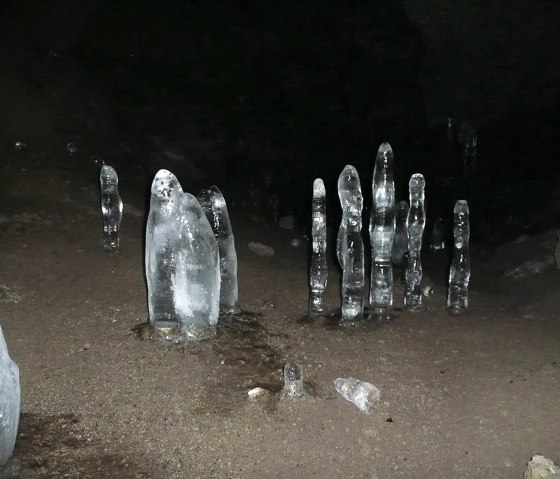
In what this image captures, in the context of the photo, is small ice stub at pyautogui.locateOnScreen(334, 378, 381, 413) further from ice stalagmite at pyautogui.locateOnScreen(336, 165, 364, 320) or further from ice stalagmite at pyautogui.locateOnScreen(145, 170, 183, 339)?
ice stalagmite at pyautogui.locateOnScreen(145, 170, 183, 339)

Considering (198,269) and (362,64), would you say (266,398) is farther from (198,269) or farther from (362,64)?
(362,64)

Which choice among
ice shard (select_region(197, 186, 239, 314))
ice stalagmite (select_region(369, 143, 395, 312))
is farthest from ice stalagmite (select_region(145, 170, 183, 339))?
ice stalagmite (select_region(369, 143, 395, 312))

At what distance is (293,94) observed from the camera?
1644cm

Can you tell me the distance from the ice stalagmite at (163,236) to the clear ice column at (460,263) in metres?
2.74

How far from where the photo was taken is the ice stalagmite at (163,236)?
17.2 feet

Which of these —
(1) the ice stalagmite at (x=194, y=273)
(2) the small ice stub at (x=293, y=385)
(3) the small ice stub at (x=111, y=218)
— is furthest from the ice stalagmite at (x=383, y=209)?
(3) the small ice stub at (x=111, y=218)

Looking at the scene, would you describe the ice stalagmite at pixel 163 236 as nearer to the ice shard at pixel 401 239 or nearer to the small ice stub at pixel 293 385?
the small ice stub at pixel 293 385

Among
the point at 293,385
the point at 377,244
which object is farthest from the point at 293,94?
the point at 293,385

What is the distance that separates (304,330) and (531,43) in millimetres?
14870

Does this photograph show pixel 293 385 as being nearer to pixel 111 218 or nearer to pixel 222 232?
pixel 222 232

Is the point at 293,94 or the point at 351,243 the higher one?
the point at 293,94

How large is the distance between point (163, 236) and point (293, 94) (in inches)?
467

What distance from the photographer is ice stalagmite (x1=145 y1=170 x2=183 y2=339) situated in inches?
207

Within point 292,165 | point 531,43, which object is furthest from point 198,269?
point 531,43
